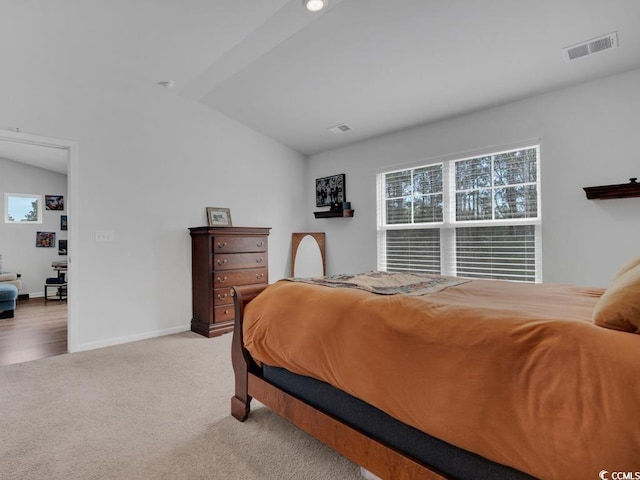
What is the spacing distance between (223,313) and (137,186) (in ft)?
5.50

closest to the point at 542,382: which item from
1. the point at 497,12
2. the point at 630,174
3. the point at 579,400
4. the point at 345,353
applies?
the point at 579,400

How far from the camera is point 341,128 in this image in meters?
4.40

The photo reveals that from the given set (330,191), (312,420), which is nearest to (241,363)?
(312,420)

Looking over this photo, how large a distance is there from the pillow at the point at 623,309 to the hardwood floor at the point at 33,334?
162 inches

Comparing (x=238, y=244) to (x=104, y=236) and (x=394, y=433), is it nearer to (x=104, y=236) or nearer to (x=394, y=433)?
(x=104, y=236)

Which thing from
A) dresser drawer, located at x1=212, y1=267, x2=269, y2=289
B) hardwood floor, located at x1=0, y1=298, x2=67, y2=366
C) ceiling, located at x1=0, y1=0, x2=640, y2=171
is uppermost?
ceiling, located at x1=0, y1=0, x2=640, y2=171

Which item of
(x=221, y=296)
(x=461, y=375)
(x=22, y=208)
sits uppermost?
(x=22, y=208)

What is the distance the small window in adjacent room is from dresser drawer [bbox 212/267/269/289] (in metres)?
5.45

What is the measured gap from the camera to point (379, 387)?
1322 mm

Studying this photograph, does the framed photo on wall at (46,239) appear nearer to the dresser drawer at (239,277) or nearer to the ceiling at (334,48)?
the ceiling at (334,48)

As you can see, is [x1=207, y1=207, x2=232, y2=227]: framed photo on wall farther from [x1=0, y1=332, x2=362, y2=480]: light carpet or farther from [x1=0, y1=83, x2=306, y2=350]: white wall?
[x1=0, y1=332, x2=362, y2=480]: light carpet

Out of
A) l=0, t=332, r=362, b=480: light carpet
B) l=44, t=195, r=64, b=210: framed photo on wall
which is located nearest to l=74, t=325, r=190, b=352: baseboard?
l=0, t=332, r=362, b=480: light carpet

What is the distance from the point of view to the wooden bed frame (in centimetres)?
129

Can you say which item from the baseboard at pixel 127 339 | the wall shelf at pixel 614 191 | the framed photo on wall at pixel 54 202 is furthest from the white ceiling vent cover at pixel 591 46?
the framed photo on wall at pixel 54 202
